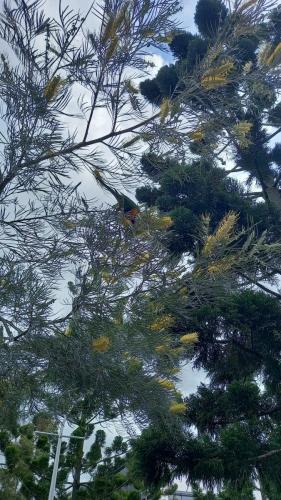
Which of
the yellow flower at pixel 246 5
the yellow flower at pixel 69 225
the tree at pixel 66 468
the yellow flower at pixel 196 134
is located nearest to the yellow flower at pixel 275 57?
the yellow flower at pixel 246 5

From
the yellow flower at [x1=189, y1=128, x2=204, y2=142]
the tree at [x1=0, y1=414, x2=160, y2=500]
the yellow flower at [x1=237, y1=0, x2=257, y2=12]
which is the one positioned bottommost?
the tree at [x1=0, y1=414, x2=160, y2=500]

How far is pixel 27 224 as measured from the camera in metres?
2.26

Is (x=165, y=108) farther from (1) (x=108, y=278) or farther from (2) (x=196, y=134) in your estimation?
(1) (x=108, y=278)

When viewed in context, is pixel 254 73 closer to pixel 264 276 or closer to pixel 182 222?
pixel 264 276

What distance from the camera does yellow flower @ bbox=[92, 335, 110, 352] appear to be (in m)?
1.95

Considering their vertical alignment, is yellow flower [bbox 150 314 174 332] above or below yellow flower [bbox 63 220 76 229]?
below

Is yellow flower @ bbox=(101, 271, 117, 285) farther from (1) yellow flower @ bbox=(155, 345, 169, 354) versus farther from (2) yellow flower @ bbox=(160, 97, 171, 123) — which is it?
(2) yellow flower @ bbox=(160, 97, 171, 123)

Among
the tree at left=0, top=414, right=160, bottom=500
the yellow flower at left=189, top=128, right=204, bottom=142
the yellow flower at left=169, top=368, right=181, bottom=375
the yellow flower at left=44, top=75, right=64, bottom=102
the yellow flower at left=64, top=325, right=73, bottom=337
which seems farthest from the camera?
the tree at left=0, top=414, right=160, bottom=500

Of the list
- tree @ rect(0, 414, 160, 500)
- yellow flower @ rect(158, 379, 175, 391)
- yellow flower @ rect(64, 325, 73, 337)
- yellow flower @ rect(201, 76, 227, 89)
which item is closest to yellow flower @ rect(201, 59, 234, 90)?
yellow flower @ rect(201, 76, 227, 89)

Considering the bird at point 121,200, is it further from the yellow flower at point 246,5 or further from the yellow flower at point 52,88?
the yellow flower at point 246,5

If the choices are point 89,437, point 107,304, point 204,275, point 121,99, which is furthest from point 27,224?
point 89,437

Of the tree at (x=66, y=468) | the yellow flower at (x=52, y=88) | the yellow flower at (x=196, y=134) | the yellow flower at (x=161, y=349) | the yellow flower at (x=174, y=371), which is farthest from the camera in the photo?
the tree at (x=66, y=468)

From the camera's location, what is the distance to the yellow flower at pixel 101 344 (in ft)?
6.40

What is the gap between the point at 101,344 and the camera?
1.95 meters
